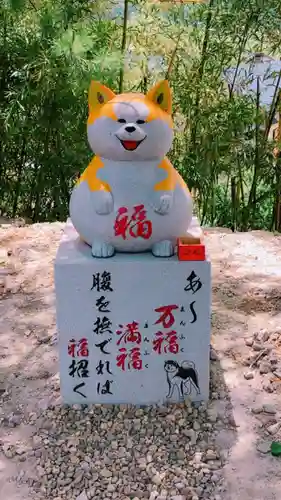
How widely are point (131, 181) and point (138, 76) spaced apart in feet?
7.16

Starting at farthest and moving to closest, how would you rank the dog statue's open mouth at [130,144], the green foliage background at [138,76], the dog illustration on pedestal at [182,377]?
the green foliage background at [138,76] → the dog illustration on pedestal at [182,377] → the dog statue's open mouth at [130,144]

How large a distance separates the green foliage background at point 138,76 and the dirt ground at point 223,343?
0.50 m

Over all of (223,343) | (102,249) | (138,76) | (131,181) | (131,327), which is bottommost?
(223,343)

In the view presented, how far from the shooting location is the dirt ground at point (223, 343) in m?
2.13

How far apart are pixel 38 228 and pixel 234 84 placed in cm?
163

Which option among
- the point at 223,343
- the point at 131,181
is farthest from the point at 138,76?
the point at 131,181

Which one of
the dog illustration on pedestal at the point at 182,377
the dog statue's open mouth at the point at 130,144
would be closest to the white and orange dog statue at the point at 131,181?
the dog statue's open mouth at the point at 130,144

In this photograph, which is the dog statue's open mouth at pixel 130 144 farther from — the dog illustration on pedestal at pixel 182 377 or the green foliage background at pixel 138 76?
the green foliage background at pixel 138 76

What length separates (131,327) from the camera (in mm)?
2270

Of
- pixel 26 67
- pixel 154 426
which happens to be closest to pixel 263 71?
pixel 26 67

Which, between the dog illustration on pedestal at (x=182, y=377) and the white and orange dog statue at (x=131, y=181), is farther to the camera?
the dog illustration on pedestal at (x=182, y=377)

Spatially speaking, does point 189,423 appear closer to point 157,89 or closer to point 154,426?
point 154,426

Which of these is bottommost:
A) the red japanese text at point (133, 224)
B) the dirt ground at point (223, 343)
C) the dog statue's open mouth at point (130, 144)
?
the dirt ground at point (223, 343)

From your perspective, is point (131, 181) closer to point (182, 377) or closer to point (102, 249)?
point (102, 249)
